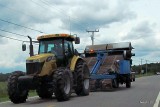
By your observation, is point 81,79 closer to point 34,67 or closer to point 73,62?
point 73,62

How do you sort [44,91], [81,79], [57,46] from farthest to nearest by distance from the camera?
[81,79] < [57,46] < [44,91]

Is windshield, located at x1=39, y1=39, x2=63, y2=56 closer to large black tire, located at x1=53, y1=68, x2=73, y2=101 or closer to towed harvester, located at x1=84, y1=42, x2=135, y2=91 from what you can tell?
large black tire, located at x1=53, y1=68, x2=73, y2=101

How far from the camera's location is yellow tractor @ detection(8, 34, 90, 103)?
1783 centimetres

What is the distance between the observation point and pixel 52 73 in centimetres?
1858

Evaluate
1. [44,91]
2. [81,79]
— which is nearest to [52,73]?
[44,91]

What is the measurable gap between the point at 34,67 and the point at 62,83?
1.55 meters

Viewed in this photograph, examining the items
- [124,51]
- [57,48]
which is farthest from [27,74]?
[124,51]

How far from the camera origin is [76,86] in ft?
68.7

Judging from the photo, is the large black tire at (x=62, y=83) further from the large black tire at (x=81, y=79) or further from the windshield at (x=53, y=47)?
the large black tire at (x=81, y=79)

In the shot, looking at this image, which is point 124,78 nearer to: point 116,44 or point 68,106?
point 116,44

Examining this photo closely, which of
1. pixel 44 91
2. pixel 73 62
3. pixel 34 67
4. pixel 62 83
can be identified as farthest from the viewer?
pixel 73 62

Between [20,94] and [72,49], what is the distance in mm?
4226

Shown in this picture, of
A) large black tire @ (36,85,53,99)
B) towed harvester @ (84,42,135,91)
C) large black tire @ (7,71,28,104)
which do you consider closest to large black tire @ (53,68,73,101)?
large black tire @ (36,85,53,99)

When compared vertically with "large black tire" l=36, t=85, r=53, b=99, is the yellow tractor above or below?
above
